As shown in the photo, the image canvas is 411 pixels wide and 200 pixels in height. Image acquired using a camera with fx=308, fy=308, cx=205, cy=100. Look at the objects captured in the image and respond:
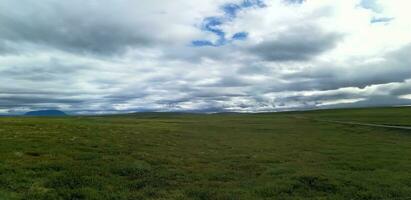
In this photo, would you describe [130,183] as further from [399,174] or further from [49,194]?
[399,174]

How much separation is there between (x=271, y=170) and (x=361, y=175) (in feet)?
21.2

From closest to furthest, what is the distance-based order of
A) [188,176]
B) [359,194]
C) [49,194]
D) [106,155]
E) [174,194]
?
1. [49,194]
2. [174,194]
3. [359,194]
4. [188,176]
5. [106,155]

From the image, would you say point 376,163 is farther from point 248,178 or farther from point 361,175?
point 248,178

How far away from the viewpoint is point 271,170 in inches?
925

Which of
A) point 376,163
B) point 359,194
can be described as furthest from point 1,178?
point 376,163

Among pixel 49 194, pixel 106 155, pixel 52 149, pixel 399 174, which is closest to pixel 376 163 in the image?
pixel 399 174

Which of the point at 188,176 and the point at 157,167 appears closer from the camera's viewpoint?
the point at 188,176

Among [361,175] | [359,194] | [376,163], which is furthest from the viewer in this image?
[376,163]

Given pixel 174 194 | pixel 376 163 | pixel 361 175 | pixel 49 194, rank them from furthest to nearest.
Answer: pixel 376 163 < pixel 361 175 < pixel 174 194 < pixel 49 194

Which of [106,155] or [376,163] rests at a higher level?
[106,155]

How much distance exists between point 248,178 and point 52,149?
1661 cm

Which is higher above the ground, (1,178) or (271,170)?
(1,178)

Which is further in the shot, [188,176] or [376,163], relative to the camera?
[376,163]

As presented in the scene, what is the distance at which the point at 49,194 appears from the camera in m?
14.4
